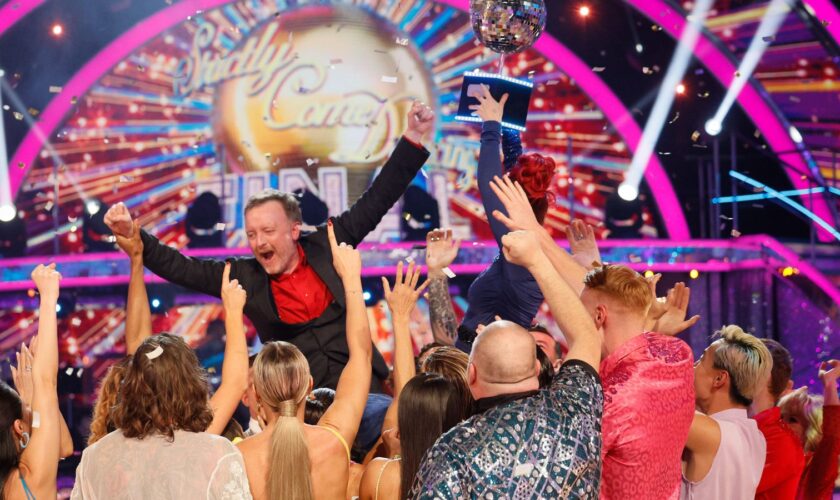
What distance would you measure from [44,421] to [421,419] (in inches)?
41.6

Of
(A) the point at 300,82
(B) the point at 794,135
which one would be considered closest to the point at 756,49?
(B) the point at 794,135

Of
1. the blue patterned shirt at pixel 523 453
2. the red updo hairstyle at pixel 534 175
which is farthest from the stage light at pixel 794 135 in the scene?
the blue patterned shirt at pixel 523 453

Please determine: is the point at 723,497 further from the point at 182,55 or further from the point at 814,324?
the point at 182,55

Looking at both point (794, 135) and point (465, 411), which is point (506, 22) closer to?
point (465, 411)

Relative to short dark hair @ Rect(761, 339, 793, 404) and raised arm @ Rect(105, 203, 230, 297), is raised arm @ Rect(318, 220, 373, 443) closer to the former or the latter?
raised arm @ Rect(105, 203, 230, 297)

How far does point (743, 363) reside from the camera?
3.26 metres

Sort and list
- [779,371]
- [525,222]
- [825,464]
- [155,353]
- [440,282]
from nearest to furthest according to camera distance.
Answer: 1. [155,353]
2. [525,222]
3. [779,371]
4. [825,464]
5. [440,282]

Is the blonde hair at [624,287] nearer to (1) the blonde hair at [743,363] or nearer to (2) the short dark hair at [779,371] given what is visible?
(1) the blonde hair at [743,363]

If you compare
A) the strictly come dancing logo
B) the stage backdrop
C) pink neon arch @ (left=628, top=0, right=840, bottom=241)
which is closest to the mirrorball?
the stage backdrop

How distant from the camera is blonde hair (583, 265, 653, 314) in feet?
8.61

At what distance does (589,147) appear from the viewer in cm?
973

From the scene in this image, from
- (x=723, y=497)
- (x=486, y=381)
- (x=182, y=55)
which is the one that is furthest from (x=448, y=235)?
(x=182, y=55)

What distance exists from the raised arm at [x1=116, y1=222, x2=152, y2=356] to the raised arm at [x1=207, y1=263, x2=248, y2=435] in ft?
2.43

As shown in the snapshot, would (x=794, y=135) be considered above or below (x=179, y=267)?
above
